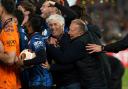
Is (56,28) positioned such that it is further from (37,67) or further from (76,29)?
(37,67)

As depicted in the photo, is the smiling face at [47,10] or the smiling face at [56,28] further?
the smiling face at [47,10]

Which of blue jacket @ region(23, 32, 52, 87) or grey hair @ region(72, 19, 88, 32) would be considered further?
grey hair @ region(72, 19, 88, 32)

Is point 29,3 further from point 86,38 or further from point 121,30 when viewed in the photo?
point 121,30

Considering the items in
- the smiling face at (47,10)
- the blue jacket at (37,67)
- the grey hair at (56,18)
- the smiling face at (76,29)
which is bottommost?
the blue jacket at (37,67)

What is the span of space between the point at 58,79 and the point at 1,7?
1336 millimetres

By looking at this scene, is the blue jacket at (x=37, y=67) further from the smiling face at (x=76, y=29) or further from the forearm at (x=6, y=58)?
the smiling face at (x=76, y=29)

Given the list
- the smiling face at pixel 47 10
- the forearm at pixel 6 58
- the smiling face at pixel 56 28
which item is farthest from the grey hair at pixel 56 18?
the forearm at pixel 6 58

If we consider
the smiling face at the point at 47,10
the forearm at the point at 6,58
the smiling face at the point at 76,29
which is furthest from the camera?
the smiling face at the point at 47,10

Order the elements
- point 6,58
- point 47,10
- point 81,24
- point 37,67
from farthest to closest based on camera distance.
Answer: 1. point 47,10
2. point 81,24
3. point 37,67
4. point 6,58

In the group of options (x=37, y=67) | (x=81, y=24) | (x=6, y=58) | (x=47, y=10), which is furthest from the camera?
(x=47, y=10)

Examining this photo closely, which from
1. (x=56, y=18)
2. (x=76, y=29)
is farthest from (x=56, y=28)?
(x=76, y=29)

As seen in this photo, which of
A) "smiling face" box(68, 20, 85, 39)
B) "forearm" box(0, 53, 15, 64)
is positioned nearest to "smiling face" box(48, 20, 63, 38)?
"smiling face" box(68, 20, 85, 39)

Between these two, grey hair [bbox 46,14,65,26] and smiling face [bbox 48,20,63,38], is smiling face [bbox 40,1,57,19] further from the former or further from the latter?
smiling face [bbox 48,20,63,38]

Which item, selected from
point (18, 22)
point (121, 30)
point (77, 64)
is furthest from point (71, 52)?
point (121, 30)
